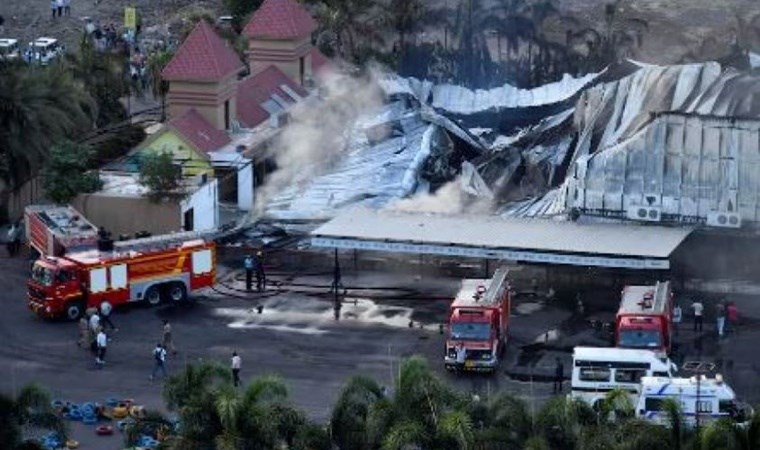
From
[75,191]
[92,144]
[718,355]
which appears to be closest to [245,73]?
[92,144]

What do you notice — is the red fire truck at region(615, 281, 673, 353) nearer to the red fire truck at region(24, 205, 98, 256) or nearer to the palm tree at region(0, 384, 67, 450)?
the red fire truck at region(24, 205, 98, 256)

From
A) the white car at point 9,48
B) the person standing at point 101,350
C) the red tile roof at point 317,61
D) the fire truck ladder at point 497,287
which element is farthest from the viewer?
the red tile roof at point 317,61

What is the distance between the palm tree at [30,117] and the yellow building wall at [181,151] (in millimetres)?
2731

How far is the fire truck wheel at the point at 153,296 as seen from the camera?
55.4 meters

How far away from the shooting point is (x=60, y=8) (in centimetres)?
9119

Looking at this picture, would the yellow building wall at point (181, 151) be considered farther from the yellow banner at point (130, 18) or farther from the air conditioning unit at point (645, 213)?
the yellow banner at point (130, 18)

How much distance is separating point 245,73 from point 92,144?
1066cm

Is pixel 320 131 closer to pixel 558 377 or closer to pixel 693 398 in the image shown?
pixel 558 377

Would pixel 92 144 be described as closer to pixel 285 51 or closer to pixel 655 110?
pixel 285 51

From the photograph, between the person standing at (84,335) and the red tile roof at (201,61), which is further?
the red tile roof at (201,61)

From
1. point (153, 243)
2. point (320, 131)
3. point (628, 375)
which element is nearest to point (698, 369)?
point (628, 375)

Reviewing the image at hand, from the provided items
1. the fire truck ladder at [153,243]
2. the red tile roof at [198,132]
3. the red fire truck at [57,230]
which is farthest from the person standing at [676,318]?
the red tile roof at [198,132]

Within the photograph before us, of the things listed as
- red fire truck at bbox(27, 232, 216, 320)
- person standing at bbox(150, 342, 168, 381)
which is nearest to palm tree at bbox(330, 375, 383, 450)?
person standing at bbox(150, 342, 168, 381)

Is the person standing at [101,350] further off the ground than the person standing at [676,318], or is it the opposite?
→ the person standing at [676,318]
